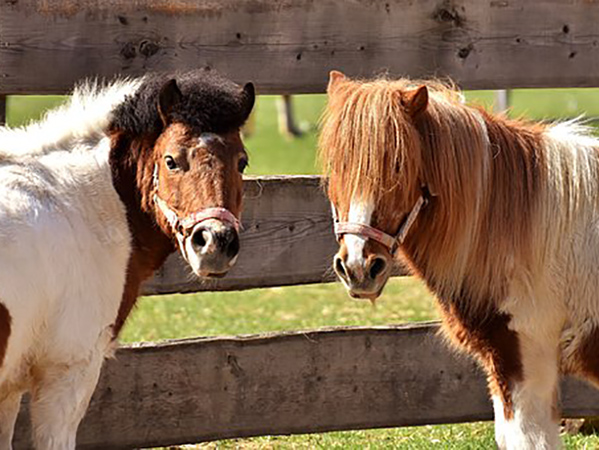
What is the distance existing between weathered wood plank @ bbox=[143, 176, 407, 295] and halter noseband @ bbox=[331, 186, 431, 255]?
1045mm

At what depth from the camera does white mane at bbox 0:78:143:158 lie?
4211mm

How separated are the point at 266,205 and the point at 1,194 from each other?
1.48 meters

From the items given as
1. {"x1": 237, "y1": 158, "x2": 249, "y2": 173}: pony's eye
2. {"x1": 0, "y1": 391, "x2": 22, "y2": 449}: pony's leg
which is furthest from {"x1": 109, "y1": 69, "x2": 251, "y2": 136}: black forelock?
{"x1": 0, "y1": 391, "x2": 22, "y2": 449}: pony's leg

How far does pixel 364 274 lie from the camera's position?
13.0 feet

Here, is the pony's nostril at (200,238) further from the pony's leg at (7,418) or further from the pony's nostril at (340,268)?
the pony's leg at (7,418)

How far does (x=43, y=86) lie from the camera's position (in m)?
4.81

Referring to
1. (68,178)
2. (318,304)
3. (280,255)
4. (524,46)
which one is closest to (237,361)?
(280,255)

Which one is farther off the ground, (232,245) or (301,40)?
(301,40)

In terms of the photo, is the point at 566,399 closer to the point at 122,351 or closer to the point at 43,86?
the point at 122,351

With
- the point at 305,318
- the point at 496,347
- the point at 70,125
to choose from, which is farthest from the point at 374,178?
the point at 305,318

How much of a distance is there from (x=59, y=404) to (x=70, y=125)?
3.29ft

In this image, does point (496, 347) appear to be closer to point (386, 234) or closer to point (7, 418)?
point (386, 234)

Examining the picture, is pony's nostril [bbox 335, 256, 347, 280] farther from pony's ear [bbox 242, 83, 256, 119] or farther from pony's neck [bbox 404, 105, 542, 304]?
pony's ear [bbox 242, 83, 256, 119]

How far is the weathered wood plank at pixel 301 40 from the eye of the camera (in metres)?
4.78
